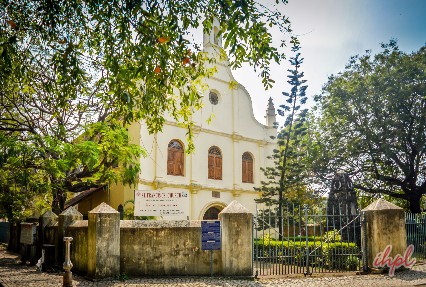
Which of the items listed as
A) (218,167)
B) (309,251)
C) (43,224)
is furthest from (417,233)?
(218,167)

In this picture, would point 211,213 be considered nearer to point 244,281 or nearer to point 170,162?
point 170,162

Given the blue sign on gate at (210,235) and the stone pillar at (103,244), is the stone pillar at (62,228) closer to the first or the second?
the stone pillar at (103,244)

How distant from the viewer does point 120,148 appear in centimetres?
1270

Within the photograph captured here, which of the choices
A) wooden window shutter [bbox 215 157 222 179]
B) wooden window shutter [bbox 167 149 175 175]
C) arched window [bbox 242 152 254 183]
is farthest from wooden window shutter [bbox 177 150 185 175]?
arched window [bbox 242 152 254 183]

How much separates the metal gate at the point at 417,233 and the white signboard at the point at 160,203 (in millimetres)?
6308

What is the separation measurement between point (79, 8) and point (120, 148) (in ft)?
24.8

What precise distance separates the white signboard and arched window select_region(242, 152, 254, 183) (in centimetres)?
1055

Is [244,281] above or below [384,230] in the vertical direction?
below

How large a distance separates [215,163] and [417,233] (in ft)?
38.0

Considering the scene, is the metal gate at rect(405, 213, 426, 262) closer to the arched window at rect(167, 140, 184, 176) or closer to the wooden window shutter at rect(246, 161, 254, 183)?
the arched window at rect(167, 140, 184, 176)

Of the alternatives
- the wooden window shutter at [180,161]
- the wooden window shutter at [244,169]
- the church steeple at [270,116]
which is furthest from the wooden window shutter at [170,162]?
the church steeple at [270,116]

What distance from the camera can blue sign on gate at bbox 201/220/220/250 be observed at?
9086mm

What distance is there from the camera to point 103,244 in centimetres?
896

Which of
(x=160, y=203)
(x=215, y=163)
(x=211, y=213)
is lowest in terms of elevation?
(x=211, y=213)
